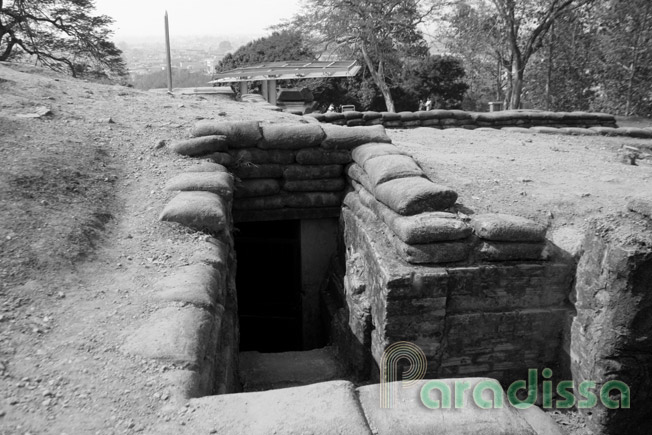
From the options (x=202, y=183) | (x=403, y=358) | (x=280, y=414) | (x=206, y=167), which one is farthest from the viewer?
(x=206, y=167)

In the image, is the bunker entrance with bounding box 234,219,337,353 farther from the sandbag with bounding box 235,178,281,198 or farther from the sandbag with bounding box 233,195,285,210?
the sandbag with bounding box 235,178,281,198

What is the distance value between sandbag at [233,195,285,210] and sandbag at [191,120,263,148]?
50 centimetres

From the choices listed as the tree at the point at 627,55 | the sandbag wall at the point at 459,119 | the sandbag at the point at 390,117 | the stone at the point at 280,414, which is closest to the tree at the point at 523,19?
the tree at the point at 627,55

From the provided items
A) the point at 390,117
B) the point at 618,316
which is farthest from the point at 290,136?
the point at 390,117

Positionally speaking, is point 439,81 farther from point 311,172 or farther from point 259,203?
point 259,203

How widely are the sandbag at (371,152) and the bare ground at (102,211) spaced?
2.02ft

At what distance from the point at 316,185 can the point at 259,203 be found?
21.9 inches

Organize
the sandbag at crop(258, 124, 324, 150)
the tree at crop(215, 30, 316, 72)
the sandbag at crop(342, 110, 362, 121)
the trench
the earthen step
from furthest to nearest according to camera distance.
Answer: the tree at crop(215, 30, 316, 72), the sandbag at crop(342, 110, 362, 121), the trench, the sandbag at crop(258, 124, 324, 150), the earthen step

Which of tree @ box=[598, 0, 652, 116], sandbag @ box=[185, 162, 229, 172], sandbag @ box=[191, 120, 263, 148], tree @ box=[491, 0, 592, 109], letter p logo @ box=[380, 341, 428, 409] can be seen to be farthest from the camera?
tree @ box=[598, 0, 652, 116]

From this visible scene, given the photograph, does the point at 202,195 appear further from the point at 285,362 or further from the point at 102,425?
the point at 102,425

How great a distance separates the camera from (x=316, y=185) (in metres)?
4.96

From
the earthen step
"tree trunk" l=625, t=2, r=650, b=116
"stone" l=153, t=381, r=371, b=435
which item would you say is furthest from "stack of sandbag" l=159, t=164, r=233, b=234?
"tree trunk" l=625, t=2, r=650, b=116

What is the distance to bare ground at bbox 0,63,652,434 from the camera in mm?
1879

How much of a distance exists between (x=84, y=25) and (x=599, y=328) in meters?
15.2
